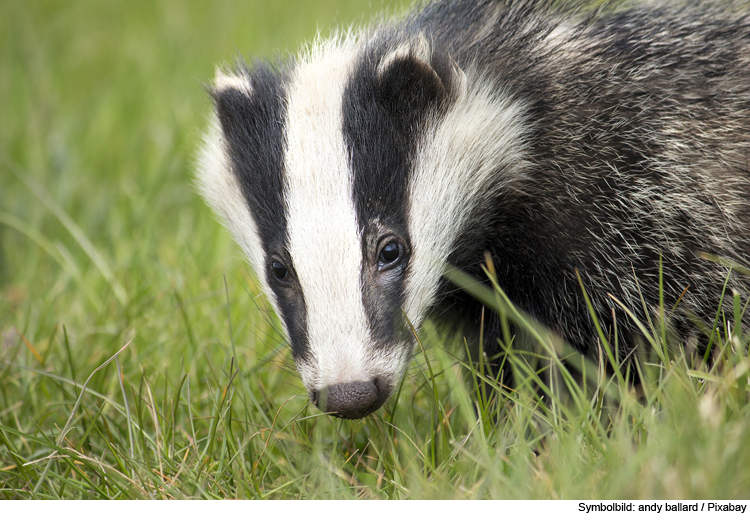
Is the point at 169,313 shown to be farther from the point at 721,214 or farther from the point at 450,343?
the point at 721,214

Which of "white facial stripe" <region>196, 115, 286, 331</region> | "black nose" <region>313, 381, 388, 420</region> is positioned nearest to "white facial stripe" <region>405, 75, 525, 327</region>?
"black nose" <region>313, 381, 388, 420</region>

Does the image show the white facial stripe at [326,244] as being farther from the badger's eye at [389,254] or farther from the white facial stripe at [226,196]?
the white facial stripe at [226,196]

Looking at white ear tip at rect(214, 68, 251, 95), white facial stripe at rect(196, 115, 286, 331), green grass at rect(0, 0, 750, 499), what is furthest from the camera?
white ear tip at rect(214, 68, 251, 95)

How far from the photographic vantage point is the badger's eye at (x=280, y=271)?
2490 mm

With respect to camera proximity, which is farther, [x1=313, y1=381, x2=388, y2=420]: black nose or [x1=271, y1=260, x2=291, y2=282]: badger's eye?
[x1=271, y1=260, x2=291, y2=282]: badger's eye

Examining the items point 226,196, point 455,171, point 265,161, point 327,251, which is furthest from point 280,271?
point 455,171

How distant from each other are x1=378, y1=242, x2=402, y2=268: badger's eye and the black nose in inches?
15.6

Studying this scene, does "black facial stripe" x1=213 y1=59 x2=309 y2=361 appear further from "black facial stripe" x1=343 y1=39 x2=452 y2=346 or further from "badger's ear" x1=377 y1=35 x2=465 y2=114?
"badger's ear" x1=377 y1=35 x2=465 y2=114

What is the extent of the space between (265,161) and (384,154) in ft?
1.42

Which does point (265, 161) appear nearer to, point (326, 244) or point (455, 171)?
point (326, 244)

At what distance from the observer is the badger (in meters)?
2.39

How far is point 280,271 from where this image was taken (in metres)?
2.52

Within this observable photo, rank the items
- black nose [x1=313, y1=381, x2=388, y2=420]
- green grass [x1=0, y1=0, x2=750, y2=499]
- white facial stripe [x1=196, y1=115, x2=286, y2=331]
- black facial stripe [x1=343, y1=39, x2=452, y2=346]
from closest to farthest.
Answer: green grass [x1=0, y1=0, x2=750, y2=499] → black nose [x1=313, y1=381, x2=388, y2=420] → black facial stripe [x1=343, y1=39, x2=452, y2=346] → white facial stripe [x1=196, y1=115, x2=286, y2=331]

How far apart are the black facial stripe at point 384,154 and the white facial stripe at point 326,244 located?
0.12 ft
